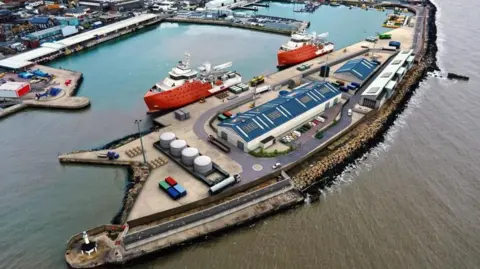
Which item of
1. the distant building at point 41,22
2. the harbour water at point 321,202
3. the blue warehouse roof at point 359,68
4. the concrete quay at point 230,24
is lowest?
the harbour water at point 321,202

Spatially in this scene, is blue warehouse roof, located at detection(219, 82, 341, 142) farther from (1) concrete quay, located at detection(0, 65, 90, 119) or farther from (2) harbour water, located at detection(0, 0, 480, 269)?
(1) concrete quay, located at detection(0, 65, 90, 119)

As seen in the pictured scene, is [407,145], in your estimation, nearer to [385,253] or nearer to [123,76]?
[385,253]

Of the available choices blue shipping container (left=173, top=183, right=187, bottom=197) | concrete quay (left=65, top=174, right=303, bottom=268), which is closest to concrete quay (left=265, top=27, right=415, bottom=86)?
concrete quay (left=65, top=174, right=303, bottom=268)

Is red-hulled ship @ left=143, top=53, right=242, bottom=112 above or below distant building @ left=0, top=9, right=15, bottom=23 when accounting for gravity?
below

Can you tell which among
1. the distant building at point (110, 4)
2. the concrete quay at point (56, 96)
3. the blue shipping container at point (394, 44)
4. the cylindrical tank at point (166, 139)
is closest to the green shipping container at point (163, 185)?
the cylindrical tank at point (166, 139)

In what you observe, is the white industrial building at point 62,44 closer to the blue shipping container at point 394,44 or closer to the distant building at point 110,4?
the distant building at point 110,4

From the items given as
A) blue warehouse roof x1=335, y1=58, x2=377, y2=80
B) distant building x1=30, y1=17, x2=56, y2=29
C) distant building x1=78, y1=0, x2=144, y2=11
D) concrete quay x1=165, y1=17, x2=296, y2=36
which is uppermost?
distant building x1=78, y1=0, x2=144, y2=11

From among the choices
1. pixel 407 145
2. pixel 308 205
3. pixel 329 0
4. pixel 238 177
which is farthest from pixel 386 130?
pixel 329 0

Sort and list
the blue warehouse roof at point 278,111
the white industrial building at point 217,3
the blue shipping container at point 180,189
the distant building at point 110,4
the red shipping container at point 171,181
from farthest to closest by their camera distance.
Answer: the white industrial building at point 217,3 → the distant building at point 110,4 → the blue warehouse roof at point 278,111 → the red shipping container at point 171,181 → the blue shipping container at point 180,189
